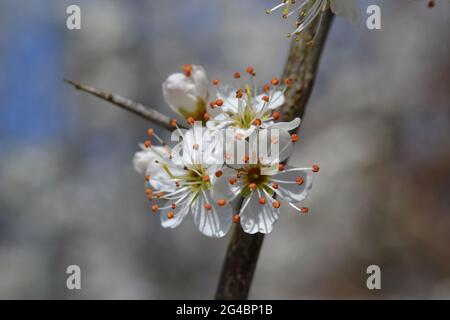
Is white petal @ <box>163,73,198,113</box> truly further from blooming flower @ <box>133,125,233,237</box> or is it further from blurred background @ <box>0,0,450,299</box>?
blurred background @ <box>0,0,450,299</box>

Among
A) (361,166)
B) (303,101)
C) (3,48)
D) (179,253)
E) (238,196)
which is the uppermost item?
(3,48)

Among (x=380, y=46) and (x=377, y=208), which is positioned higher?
(x=380, y=46)

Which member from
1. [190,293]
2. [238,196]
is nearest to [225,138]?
[238,196]

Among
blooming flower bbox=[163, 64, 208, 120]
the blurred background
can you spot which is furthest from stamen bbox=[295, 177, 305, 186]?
the blurred background

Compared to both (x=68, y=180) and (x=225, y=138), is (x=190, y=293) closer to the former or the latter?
(x=68, y=180)

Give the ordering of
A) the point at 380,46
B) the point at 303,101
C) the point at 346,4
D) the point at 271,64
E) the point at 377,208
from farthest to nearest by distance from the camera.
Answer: the point at 271,64 → the point at 380,46 → the point at 377,208 → the point at 303,101 → the point at 346,4

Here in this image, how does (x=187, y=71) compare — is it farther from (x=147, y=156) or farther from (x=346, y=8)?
(x=346, y=8)

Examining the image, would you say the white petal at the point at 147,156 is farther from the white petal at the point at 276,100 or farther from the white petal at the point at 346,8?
the white petal at the point at 346,8
